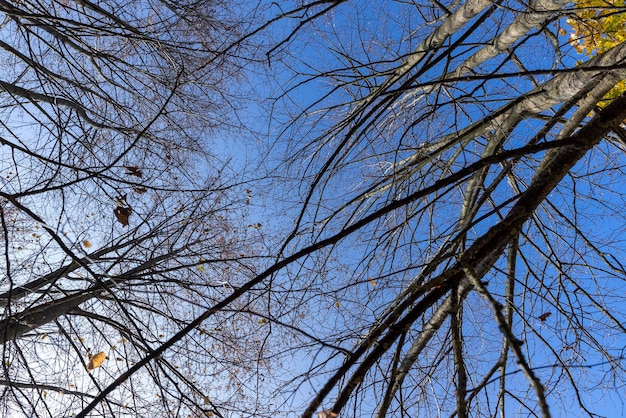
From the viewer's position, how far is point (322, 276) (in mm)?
2943

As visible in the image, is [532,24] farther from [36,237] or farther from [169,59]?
[36,237]

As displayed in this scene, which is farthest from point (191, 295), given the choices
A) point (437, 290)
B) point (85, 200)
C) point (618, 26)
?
point (618, 26)

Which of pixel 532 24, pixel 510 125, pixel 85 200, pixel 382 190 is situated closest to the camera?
pixel 532 24

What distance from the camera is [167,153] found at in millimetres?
4344

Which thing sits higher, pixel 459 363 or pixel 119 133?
pixel 119 133

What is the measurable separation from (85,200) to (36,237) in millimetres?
941

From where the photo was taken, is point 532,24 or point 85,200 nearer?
point 532,24

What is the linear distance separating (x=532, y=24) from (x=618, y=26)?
1.01 m

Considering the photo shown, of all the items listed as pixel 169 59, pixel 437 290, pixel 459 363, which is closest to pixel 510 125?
pixel 437 290

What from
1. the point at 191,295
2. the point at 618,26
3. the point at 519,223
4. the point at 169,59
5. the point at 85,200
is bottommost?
the point at 519,223

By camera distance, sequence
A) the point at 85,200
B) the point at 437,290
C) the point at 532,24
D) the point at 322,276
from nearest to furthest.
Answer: the point at 437,290 < the point at 532,24 < the point at 322,276 < the point at 85,200

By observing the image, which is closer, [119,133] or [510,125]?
[510,125]

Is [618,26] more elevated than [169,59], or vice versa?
[169,59]

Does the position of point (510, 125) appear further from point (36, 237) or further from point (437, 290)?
point (36, 237)
